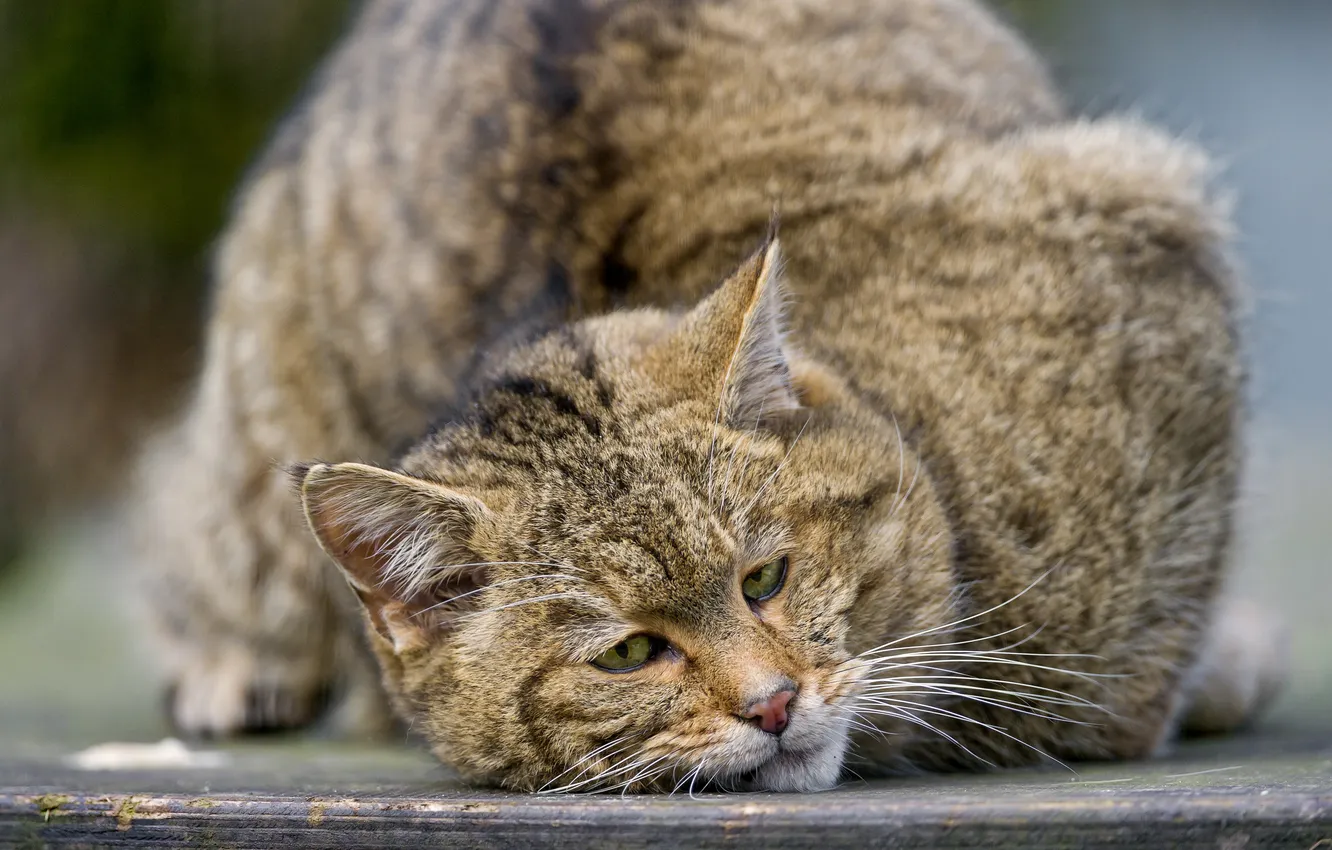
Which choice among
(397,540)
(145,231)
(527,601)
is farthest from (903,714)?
(145,231)

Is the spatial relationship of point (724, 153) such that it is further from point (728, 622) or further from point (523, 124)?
point (728, 622)

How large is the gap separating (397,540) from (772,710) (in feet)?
2.05

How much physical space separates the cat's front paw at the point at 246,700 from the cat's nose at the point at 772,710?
207 cm

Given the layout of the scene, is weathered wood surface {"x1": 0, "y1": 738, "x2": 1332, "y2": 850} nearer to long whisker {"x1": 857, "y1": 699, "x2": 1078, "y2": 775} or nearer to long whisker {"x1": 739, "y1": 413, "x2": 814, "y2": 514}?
long whisker {"x1": 857, "y1": 699, "x2": 1078, "y2": 775}

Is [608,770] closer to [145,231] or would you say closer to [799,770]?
Result: [799,770]

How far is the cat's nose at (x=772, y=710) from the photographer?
2.02 metres

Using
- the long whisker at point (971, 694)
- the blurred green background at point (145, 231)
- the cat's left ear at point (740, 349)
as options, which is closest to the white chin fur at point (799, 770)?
the long whisker at point (971, 694)

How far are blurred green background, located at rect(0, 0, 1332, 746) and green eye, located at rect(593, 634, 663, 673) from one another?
6.62 ft

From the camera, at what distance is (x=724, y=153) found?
306cm

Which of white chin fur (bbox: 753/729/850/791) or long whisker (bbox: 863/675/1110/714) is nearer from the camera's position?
white chin fur (bbox: 753/729/850/791)

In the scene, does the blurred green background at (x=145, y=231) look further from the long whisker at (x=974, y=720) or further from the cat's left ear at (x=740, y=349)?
the cat's left ear at (x=740, y=349)

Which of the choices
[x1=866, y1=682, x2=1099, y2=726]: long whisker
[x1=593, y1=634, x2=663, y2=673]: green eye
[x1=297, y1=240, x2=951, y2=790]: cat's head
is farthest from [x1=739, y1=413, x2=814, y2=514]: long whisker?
[x1=866, y1=682, x2=1099, y2=726]: long whisker

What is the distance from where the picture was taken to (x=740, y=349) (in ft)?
7.23

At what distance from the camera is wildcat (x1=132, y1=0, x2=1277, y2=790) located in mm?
2137
